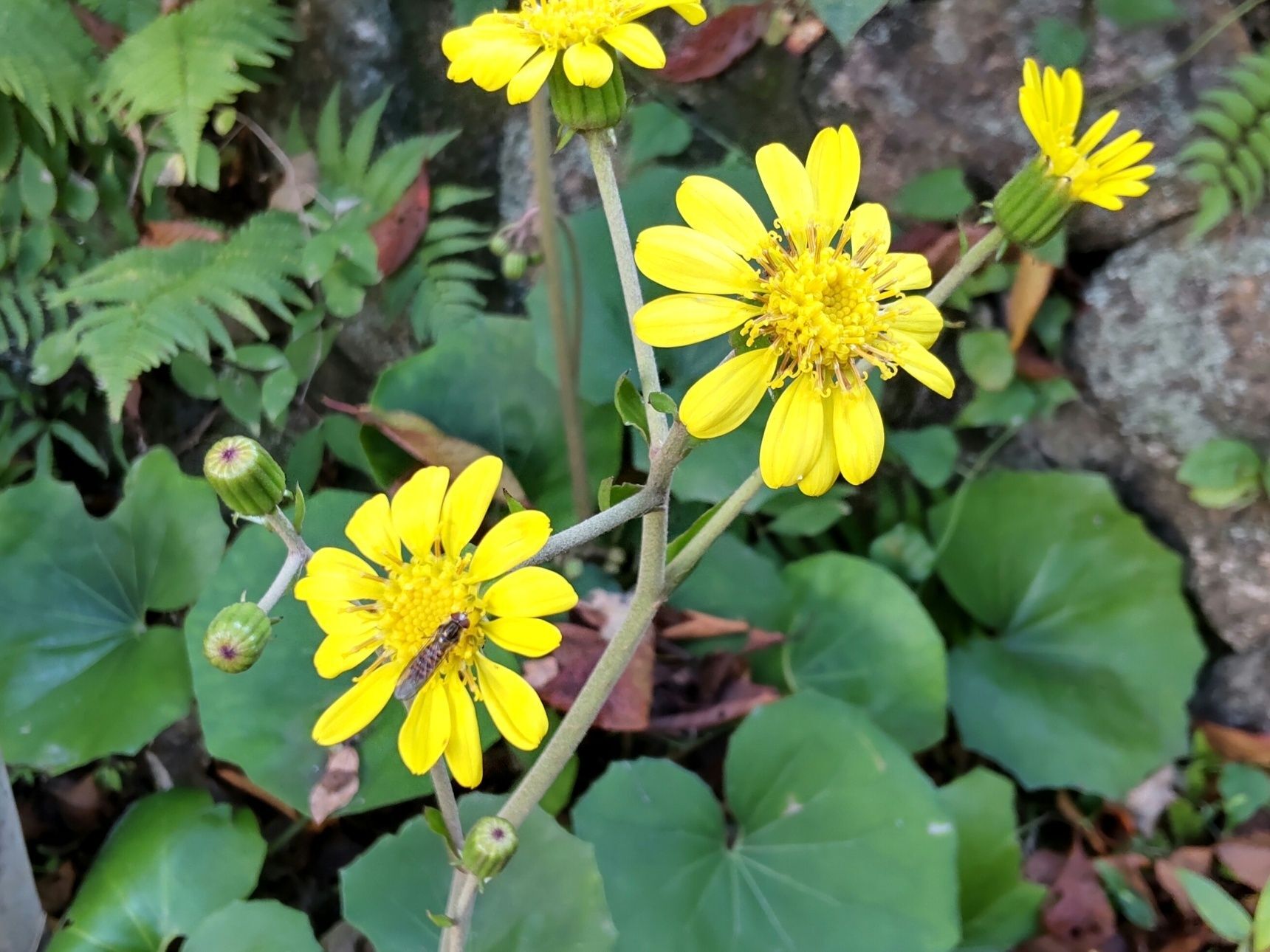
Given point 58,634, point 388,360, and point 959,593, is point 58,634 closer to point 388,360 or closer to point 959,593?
point 388,360

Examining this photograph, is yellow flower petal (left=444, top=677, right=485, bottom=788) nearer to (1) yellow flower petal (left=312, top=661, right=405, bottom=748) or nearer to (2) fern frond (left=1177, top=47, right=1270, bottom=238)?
(1) yellow flower petal (left=312, top=661, right=405, bottom=748)

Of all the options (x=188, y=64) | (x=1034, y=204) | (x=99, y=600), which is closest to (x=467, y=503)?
(x=1034, y=204)

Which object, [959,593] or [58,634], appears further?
[959,593]

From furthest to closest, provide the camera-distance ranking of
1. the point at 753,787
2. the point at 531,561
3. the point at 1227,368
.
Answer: the point at 1227,368 → the point at 753,787 → the point at 531,561

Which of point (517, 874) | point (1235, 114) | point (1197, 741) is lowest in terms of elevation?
point (1197, 741)

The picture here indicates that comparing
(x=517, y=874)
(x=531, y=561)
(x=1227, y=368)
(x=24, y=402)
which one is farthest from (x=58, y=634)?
(x=1227, y=368)

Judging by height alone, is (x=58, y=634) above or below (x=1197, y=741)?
above

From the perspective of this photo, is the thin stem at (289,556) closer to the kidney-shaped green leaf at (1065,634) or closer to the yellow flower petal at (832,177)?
the yellow flower petal at (832,177)

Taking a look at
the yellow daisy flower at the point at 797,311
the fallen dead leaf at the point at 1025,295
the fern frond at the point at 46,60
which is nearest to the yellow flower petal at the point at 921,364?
the yellow daisy flower at the point at 797,311
